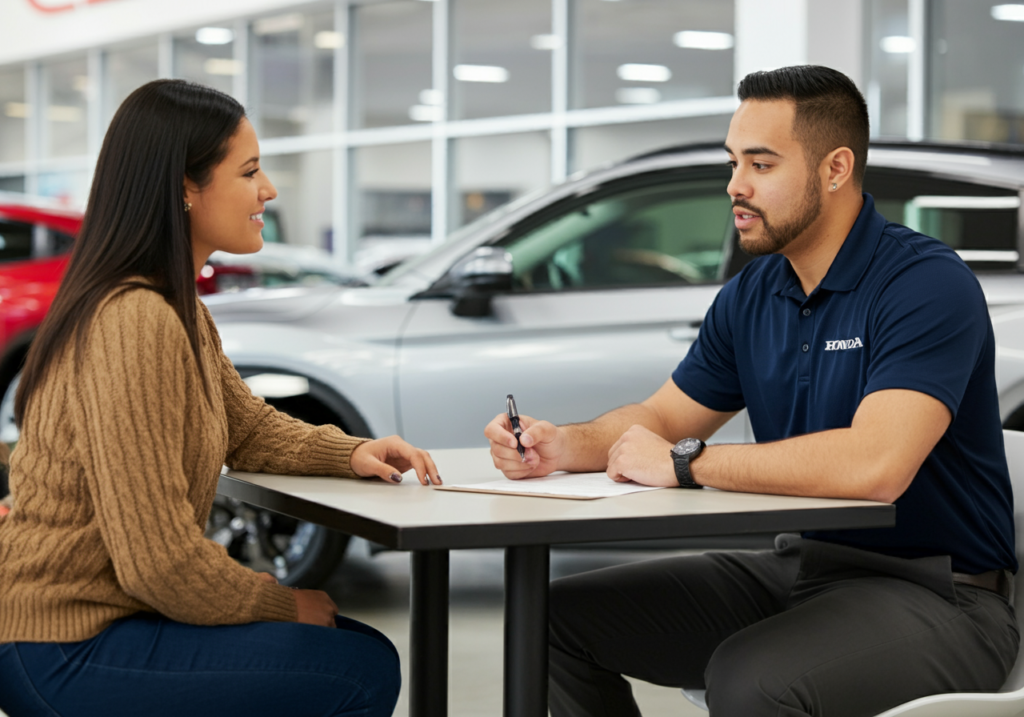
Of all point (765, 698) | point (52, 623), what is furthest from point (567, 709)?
point (52, 623)

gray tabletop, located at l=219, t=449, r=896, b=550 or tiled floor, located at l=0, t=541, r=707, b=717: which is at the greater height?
gray tabletop, located at l=219, t=449, r=896, b=550

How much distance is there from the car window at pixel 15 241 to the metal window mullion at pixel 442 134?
13.9ft

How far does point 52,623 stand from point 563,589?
0.94 metres

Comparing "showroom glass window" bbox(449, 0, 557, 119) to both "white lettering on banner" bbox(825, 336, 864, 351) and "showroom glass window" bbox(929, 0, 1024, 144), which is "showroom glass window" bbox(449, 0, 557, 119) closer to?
"showroom glass window" bbox(929, 0, 1024, 144)

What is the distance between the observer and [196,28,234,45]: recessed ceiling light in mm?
11719

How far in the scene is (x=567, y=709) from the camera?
7.05 feet

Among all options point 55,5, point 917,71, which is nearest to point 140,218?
point 917,71

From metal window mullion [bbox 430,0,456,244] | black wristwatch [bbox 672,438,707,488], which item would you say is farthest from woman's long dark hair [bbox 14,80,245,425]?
metal window mullion [bbox 430,0,456,244]

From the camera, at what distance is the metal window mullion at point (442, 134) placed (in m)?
9.84

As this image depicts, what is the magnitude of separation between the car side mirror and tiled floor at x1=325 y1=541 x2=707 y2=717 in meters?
1.05

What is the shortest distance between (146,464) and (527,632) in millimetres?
590

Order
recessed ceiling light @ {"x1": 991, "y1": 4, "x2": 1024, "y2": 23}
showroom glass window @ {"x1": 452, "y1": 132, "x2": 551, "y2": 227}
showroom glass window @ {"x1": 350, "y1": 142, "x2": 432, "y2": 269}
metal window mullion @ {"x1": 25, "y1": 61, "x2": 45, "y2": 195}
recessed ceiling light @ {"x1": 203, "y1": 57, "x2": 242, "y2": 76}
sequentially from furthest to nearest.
A: metal window mullion @ {"x1": 25, "y1": 61, "x2": 45, "y2": 195} < recessed ceiling light @ {"x1": 203, "y1": 57, "x2": 242, "y2": 76} < showroom glass window @ {"x1": 350, "y1": 142, "x2": 432, "y2": 269} < showroom glass window @ {"x1": 452, "y1": 132, "x2": 551, "y2": 227} < recessed ceiling light @ {"x1": 991, "y1": 4, "x2": 1024, "y2": 23}

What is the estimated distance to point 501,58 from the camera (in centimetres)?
961

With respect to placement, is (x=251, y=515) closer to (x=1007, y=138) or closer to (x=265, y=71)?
(x=1007, y=138)
